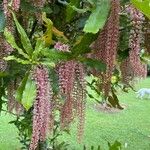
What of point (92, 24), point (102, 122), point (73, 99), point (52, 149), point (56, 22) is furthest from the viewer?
point (102, 122)

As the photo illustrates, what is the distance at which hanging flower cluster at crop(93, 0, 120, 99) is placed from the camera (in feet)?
3.48

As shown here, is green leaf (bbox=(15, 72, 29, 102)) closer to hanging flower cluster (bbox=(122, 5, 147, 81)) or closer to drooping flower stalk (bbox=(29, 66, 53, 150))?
drooping flower stalk (bbox=(29, 66, 53, 150))

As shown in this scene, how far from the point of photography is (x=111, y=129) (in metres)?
7.73

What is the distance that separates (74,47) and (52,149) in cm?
164

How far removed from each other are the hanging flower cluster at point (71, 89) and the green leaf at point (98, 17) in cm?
14

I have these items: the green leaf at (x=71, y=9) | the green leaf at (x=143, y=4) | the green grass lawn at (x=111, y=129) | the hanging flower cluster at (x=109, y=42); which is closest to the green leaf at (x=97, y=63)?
the hanging flower cluster at (x=109, y=42)

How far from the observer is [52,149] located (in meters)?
2.71

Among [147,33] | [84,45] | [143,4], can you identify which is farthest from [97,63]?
[143,4]

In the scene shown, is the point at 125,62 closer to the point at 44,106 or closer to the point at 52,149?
the point at 44,106

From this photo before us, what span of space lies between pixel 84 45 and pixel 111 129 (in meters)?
6.68

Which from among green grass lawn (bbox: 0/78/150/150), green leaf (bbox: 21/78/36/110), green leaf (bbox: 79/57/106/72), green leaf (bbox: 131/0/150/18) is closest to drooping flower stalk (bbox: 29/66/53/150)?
green leaf (bbox: 21/78/36/110)

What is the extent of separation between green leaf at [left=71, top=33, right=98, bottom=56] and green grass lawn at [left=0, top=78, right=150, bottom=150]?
442 centimetres

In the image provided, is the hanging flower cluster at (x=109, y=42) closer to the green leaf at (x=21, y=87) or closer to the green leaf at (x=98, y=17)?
the green leaf at (x=98, y=17)

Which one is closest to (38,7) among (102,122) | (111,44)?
(111,44)
